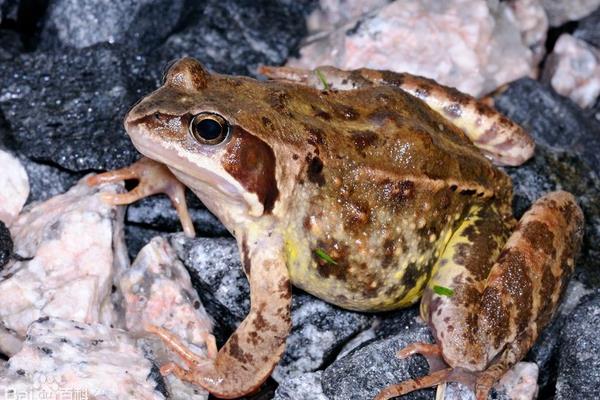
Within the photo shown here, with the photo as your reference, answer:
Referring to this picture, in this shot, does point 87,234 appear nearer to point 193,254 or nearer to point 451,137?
point 193,254

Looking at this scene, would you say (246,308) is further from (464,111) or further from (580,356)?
(580,356)

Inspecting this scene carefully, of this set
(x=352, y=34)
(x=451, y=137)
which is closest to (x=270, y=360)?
(x=451, y=137)

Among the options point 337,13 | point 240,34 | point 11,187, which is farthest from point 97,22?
point 337,13

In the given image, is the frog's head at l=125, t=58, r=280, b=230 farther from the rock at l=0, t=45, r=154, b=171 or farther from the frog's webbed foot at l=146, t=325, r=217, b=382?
the rock at l=0, t=45, r=154, b=171

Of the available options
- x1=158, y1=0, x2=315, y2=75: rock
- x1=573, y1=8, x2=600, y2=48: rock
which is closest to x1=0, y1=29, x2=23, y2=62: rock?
x1=158, y1=0, x2=315, y2=75: rock

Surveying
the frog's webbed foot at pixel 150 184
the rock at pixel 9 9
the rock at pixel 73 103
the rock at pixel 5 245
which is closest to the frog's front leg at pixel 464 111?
the frog's webbed foot at pixel 150 184

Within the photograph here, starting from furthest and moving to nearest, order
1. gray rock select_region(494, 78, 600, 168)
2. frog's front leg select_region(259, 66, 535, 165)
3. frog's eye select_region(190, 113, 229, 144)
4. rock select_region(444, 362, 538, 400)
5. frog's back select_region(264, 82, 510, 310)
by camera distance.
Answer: gray rock select_region(494, 78, 600, 168) → frog's front leg select_region(259, 66, 535, 165) → rock select_region(444, 362, 538, 400) → frog's back select_region(264, 82, 510, 310) → frog's eye select_region(190, 113, 229, 144)
